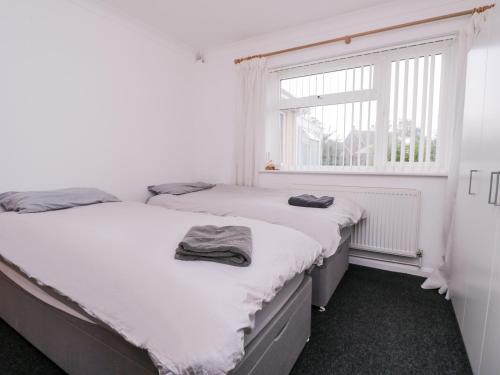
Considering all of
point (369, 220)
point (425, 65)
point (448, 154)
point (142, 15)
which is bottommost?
point (369, 220)

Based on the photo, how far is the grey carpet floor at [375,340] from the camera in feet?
4.40

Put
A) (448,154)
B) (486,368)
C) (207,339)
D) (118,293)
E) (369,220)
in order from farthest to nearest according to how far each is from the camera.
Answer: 1. (369,220)
2. (448,154)
3. (486,368)
4. (118,293)
5. (207,339)

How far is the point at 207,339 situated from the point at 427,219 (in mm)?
2437

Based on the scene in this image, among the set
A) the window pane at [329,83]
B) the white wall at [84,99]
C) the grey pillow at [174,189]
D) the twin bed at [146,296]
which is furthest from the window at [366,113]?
the twin bed at [146,296]

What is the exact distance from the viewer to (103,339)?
1.02 m

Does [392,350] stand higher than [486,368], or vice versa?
[486,368]

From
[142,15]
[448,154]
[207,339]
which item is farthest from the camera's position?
[142,15]

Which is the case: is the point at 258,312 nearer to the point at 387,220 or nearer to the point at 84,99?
the point at 387,220

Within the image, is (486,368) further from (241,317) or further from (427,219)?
(427,219)

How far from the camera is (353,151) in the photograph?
2.78 metres

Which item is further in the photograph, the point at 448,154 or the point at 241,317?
the point at 448,154

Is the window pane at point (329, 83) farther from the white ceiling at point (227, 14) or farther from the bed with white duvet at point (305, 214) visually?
the bed with white duvet at point (305, 214)

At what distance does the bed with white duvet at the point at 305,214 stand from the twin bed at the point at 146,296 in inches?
12.8

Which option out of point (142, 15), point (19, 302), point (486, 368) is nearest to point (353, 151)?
point (486, 368)
